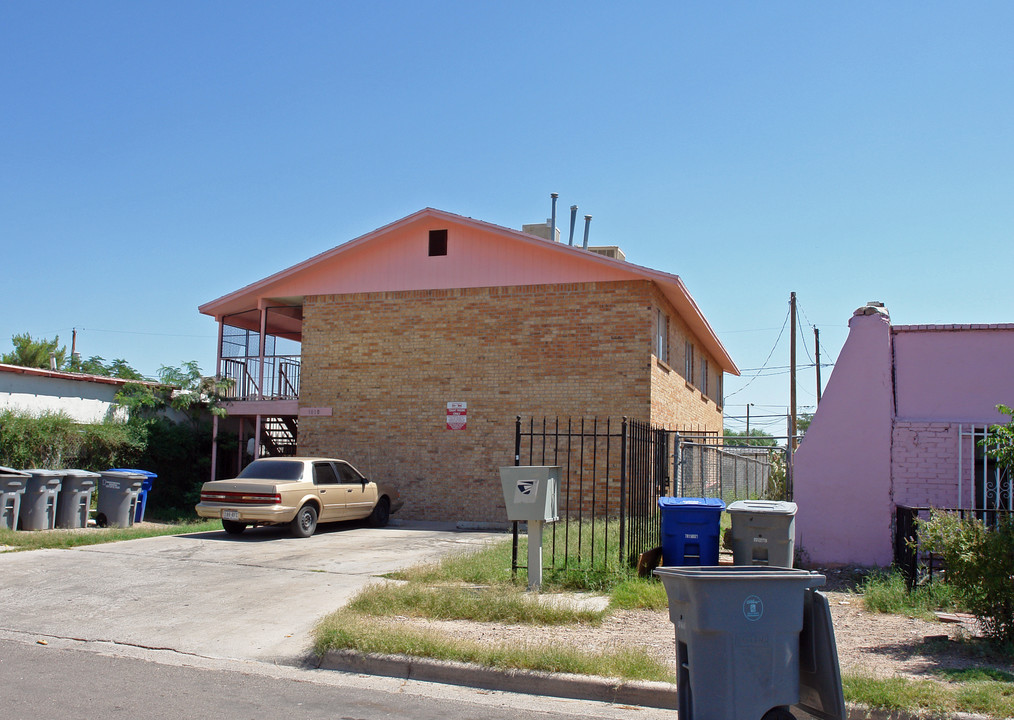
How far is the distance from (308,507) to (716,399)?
64.1ft

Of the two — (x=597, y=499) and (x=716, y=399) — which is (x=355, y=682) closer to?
(x=597, y=499)

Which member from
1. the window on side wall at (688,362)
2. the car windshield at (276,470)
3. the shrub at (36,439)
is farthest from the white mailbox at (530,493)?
the window on side wall at (688,362)

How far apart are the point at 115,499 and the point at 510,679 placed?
12.8m

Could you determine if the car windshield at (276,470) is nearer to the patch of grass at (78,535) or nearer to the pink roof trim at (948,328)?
the patch of grass at (78,535)

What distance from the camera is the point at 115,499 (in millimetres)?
16609

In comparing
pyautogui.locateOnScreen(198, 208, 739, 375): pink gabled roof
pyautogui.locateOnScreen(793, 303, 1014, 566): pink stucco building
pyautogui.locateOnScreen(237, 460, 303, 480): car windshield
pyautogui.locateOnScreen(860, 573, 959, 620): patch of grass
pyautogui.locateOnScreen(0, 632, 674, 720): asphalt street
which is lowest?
pyautogui.locateOnScreen(0, 632, 674, 720): asphalt street

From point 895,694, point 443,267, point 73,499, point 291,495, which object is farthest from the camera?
point 443,267

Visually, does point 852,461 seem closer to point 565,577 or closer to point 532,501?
point 565,577

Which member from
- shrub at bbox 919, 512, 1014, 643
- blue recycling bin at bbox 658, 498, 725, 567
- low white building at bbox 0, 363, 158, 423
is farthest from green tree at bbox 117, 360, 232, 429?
shrub at bbox 919, 512, 1014, 643

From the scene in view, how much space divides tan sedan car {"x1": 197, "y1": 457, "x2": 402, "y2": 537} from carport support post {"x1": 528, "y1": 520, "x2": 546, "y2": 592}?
6.16 metres

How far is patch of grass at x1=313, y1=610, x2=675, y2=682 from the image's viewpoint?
6.25m

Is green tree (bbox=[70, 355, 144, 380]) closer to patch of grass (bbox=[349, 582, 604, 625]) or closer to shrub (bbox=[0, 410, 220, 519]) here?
shrub (bbox=[0, 410, 220, 519])

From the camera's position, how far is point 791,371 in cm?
3195

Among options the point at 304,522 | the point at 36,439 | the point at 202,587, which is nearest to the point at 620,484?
the point at 304,522
